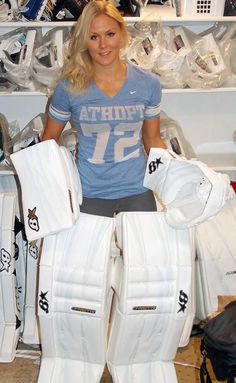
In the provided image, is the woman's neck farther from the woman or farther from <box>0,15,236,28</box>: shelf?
<box>0,15,236,28</box>: shelf

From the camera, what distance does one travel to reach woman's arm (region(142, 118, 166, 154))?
220 cm

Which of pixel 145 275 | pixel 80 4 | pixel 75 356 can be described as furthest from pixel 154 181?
pixel 80 4

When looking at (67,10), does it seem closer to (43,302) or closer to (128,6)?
(128,6)

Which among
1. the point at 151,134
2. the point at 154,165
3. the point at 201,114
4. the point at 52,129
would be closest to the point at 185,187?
the point at 154,165

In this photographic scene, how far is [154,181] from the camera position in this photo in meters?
2.07

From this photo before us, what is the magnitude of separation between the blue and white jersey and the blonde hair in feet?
0.12

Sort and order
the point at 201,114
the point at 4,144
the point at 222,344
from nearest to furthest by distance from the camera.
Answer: the point at 222,344 < the point at 4,144 < the point at 201,114

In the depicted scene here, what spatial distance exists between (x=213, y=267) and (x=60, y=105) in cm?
107

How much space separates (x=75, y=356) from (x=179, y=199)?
742mm

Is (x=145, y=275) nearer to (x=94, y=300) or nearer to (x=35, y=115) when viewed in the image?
(x=94, y=300)

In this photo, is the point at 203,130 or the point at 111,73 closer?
the point at 111,73

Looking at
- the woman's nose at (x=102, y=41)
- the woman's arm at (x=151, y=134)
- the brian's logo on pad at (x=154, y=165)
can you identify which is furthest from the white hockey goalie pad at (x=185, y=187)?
the woman's nose at (x=102, y=41)

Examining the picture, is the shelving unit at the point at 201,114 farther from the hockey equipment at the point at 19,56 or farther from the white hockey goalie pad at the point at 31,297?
the white hockey goalie pad at the point at 31,297

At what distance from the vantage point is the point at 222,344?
1.53m
